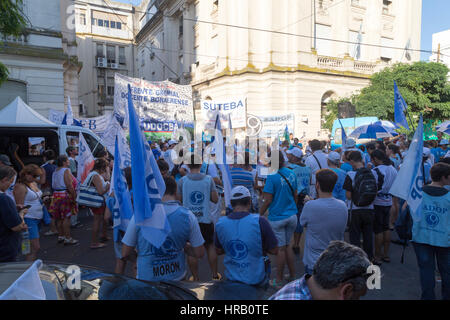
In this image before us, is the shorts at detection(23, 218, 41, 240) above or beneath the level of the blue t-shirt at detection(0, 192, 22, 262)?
beneath

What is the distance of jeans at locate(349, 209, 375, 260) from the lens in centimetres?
470

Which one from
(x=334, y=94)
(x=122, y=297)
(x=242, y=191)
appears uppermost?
(x=334, y=94)

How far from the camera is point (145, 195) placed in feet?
9.27

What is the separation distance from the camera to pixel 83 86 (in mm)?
41625

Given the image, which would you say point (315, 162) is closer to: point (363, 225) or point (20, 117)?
point (363, 225)

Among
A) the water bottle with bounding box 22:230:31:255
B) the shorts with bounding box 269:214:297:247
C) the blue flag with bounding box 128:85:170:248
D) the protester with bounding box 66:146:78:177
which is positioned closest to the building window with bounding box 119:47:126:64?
the protester with bounding box 66:146:78:177

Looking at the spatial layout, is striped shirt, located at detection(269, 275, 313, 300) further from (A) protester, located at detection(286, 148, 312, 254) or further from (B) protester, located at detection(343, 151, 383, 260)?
(A) protester, located at detection(286, 148, 312, 254)

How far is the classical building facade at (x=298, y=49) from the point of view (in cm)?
2042

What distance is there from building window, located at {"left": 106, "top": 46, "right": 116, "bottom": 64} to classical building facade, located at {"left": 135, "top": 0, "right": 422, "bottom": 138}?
19635 mm

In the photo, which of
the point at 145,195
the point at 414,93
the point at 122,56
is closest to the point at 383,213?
the point at 145,195

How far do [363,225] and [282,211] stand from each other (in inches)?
57.0

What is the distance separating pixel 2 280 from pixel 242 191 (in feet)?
6.47
